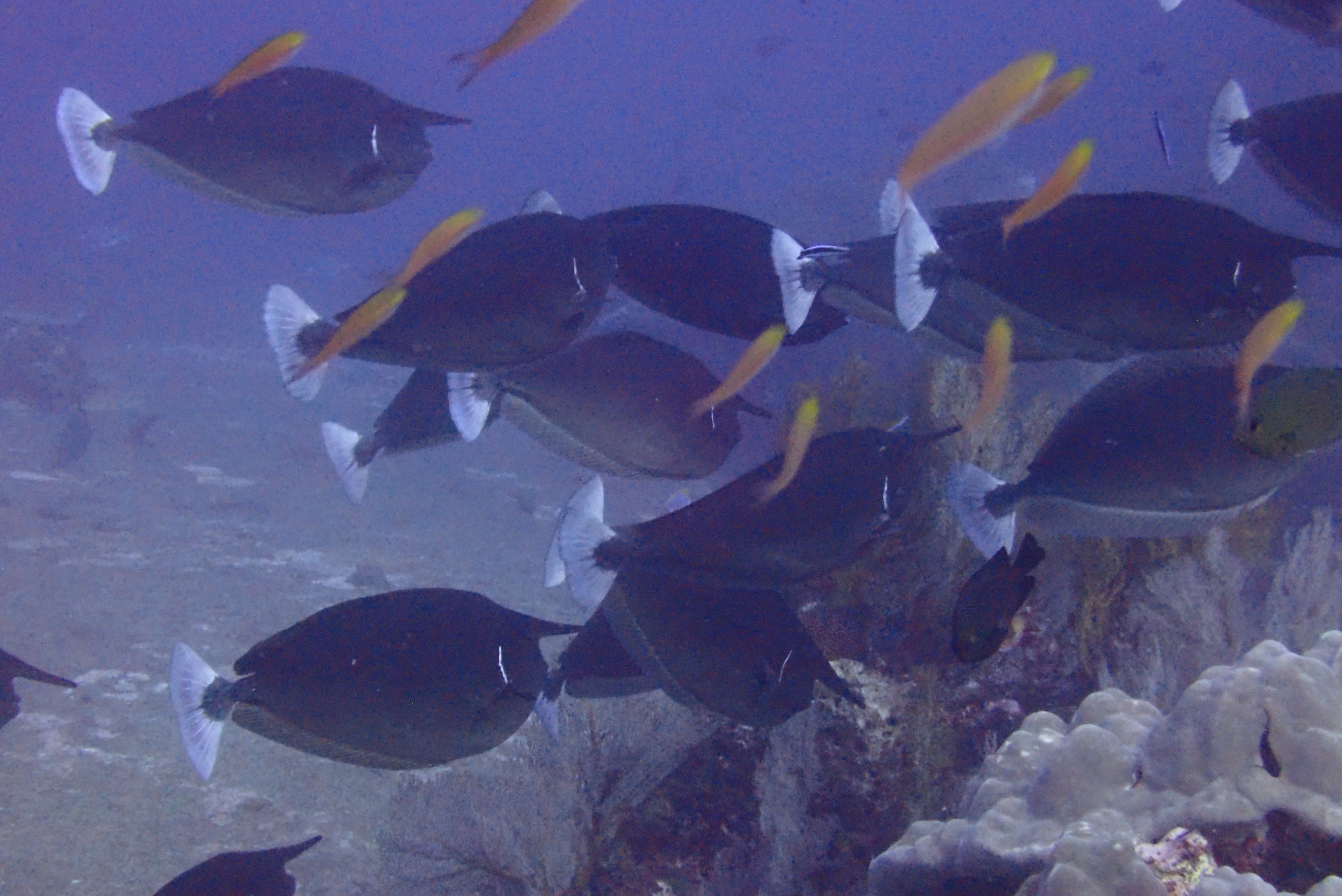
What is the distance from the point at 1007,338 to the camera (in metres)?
2.35

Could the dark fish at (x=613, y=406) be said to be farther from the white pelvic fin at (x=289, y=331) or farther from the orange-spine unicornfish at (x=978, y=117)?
the orange-spine unicornfish at (x=978, y=117)

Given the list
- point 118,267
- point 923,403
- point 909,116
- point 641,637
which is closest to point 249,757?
point 641,637

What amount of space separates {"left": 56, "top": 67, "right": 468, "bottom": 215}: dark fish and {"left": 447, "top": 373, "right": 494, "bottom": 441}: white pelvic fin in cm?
67

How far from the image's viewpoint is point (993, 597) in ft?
7.97

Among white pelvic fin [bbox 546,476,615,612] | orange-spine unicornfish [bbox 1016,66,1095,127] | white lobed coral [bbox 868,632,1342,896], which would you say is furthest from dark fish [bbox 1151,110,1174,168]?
white pelvic fin [bbox 546,476,615,612]

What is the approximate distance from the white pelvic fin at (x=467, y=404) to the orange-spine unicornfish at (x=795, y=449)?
3.08 feet

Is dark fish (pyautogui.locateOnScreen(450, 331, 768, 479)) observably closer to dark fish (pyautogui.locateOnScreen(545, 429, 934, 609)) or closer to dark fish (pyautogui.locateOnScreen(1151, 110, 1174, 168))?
dark fish (pyautogui.locateOnScreen(545, 429, 934, 609))

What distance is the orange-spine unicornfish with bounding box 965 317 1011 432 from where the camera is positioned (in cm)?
234

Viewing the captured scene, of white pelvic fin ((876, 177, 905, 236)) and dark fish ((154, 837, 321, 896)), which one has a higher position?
white pelvic fin ((876, 177, 905, 236))

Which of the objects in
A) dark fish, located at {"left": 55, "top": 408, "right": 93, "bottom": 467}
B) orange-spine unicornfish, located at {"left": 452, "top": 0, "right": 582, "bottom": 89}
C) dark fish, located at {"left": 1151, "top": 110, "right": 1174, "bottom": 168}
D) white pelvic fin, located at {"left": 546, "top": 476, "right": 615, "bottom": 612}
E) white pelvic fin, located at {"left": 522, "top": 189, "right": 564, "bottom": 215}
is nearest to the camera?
orange-spine unicornfish, located at {"left": 452, "top": 0, "right": 582, "bottom": 89}

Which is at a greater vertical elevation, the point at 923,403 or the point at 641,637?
the point at 641,637

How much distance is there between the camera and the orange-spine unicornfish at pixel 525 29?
6.17ft

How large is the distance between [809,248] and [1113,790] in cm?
192

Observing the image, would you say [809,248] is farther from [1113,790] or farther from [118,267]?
[118,267]
